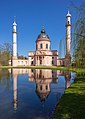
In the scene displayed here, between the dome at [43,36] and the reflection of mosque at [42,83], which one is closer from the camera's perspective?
the reflection of mosque at [42,83]

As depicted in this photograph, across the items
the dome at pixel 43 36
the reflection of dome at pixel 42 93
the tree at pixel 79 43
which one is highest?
the dome at pixel 43 36

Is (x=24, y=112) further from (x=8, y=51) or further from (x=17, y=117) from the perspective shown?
(x=8, y=51)

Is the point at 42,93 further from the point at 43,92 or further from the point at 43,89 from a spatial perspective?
the point at 43,89

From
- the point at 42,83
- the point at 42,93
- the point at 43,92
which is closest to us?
the point at 42,93

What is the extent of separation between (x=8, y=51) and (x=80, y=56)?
91.8 m

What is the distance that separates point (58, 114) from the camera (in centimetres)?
1009

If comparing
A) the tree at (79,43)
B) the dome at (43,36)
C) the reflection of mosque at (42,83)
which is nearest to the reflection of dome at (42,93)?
the reflection of mosque at (42,83)

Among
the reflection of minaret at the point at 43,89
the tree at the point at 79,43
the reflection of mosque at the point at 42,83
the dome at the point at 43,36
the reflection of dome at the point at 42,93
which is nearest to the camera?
the tree at the point at 79,43

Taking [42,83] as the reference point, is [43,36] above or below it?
above

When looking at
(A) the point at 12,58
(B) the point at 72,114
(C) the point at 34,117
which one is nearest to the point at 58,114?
(B) the point at 72,114

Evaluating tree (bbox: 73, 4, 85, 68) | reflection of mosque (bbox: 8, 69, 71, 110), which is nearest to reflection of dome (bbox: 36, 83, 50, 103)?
reflection of mosque (bbox: 8, 69, 71, 110)

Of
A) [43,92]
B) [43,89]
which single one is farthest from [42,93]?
[43,89]

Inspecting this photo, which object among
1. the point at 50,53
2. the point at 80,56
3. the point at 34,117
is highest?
the point at 50,53

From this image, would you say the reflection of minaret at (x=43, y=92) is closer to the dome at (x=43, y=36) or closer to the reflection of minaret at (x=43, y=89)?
the reflection of minaret at (x=43, y=89)
